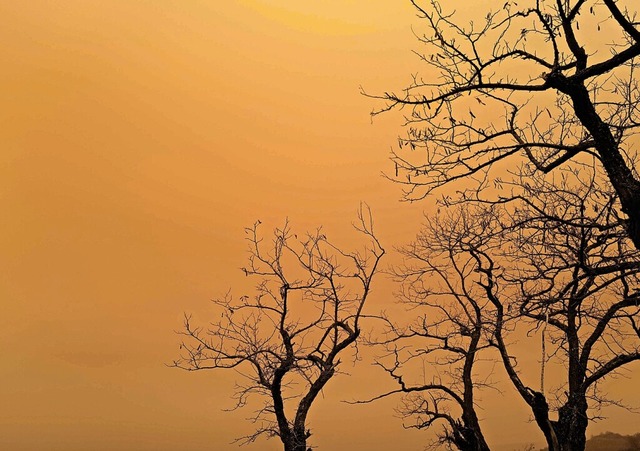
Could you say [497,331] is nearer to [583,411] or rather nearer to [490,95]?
[583,411]

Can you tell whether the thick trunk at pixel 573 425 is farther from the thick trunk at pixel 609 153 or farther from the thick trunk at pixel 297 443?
the thick trunk at pixel 609 153

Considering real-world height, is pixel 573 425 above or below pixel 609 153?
below

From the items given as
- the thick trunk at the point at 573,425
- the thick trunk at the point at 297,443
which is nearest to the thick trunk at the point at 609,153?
the thick trunk at the point at 573,425

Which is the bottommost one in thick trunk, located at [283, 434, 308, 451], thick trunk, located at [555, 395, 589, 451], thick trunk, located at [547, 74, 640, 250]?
thick trunk, located at [555, 395, 589, 451]

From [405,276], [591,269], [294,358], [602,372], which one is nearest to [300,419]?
[294,358]

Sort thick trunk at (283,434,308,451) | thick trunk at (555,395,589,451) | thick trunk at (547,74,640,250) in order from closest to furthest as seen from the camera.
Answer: thick trunk at (547,74,640,250), thick trunk at (555,395,589,451), thick trunk at (283,434,308,451)

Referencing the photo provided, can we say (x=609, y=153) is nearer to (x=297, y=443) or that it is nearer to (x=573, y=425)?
(x=573, y=425)

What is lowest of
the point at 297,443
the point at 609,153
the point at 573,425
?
the point at 573,425

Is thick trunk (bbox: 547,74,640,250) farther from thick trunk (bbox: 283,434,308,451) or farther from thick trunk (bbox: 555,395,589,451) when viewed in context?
thick trunk (bbox: 283,434,308,451)

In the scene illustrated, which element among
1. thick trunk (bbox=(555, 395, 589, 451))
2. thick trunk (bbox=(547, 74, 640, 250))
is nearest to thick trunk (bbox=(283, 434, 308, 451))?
thick trunk (bbox=(555, 395, 589, 451))

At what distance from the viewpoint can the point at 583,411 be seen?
1434 centimetres

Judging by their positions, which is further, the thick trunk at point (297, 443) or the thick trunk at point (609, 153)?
the thick trunk at point (297, 443)

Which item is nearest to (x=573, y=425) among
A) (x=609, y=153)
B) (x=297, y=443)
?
(x=297, y=443)

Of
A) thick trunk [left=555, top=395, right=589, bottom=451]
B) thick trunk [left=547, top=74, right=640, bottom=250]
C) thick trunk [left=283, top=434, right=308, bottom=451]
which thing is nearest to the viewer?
thick trunk [left=547, top=74, right=640, bottom=250]
